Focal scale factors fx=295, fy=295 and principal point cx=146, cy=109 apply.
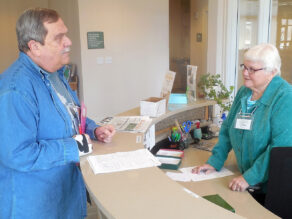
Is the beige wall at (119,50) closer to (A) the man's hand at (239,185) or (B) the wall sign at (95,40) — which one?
(B) the wall sign at (95,40)

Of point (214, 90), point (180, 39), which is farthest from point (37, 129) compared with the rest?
point (180, 39)

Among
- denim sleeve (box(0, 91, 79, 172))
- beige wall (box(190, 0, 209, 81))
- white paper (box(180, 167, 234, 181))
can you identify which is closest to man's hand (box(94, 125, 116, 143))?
denim sleeve (box(0, 91, 79, 172))

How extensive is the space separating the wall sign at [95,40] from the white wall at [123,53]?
6 cm

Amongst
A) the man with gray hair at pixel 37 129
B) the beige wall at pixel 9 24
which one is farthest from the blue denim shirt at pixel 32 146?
the beige wall at pixel 9 24

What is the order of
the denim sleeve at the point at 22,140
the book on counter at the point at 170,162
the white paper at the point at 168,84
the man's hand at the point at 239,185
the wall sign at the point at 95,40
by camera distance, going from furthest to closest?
the wall sign at the point at 95,40
the white paper at the point at 168,84
the book on counter at the point at 170,162
the man's hand at the point at 239,185
the denim sleeve at the point at 22,140

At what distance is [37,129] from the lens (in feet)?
4.00

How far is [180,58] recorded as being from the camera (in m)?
8.60

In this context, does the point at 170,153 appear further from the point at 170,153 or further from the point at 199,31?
the point at 199,31

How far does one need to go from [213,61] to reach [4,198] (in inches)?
150

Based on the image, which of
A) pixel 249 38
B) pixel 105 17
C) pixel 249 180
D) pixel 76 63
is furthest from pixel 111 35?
pixel 249 180

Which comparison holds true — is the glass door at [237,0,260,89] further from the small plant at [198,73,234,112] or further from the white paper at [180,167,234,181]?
the white paper at [180,167,234,181]

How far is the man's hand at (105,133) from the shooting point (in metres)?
1.56

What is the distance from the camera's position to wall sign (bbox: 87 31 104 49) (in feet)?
15.7

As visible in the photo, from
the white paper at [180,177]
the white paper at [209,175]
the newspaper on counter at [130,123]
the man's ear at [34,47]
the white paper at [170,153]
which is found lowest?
A: the white paper at [180,177]
